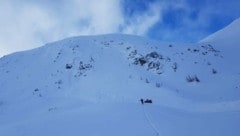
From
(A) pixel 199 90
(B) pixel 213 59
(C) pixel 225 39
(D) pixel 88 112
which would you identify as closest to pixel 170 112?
(D) pixel 88 112

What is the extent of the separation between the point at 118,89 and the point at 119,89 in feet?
0.20

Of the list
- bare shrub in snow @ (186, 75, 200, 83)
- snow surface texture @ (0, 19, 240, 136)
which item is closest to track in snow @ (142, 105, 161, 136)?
snow surface texture @ (0, 19, 240, 136)

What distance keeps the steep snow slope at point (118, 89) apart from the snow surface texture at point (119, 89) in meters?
0.03

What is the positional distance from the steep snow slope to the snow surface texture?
0.11 ft

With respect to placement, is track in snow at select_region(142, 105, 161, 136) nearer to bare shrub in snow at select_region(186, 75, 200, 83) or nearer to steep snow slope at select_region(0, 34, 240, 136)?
steep snow slope at select_region(0, 34, 240, 136)

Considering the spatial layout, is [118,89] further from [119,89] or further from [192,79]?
[192,79]

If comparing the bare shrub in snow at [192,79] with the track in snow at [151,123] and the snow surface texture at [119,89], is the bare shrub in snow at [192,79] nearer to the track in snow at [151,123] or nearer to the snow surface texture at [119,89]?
the snow surface texture at [119,89]

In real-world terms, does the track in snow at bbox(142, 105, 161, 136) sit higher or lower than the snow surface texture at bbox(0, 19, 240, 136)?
lower

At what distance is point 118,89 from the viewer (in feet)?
64.9

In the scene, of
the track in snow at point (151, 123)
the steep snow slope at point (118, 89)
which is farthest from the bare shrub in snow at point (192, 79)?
the track in snow at point (151, 123)

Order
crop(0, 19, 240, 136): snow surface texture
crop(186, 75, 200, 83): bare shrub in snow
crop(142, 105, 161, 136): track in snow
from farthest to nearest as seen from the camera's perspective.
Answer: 1. crop(186, 75, 200, 83): bare shrub in snow
2. crop(0, 19, 240, 136): snow surface texture
3. crop(142, 105, 161, 136): track in snow

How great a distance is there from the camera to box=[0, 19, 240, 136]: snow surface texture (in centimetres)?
1111

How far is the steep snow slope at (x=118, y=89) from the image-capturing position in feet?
36.6

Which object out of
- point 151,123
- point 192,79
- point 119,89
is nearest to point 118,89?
point 119,89
